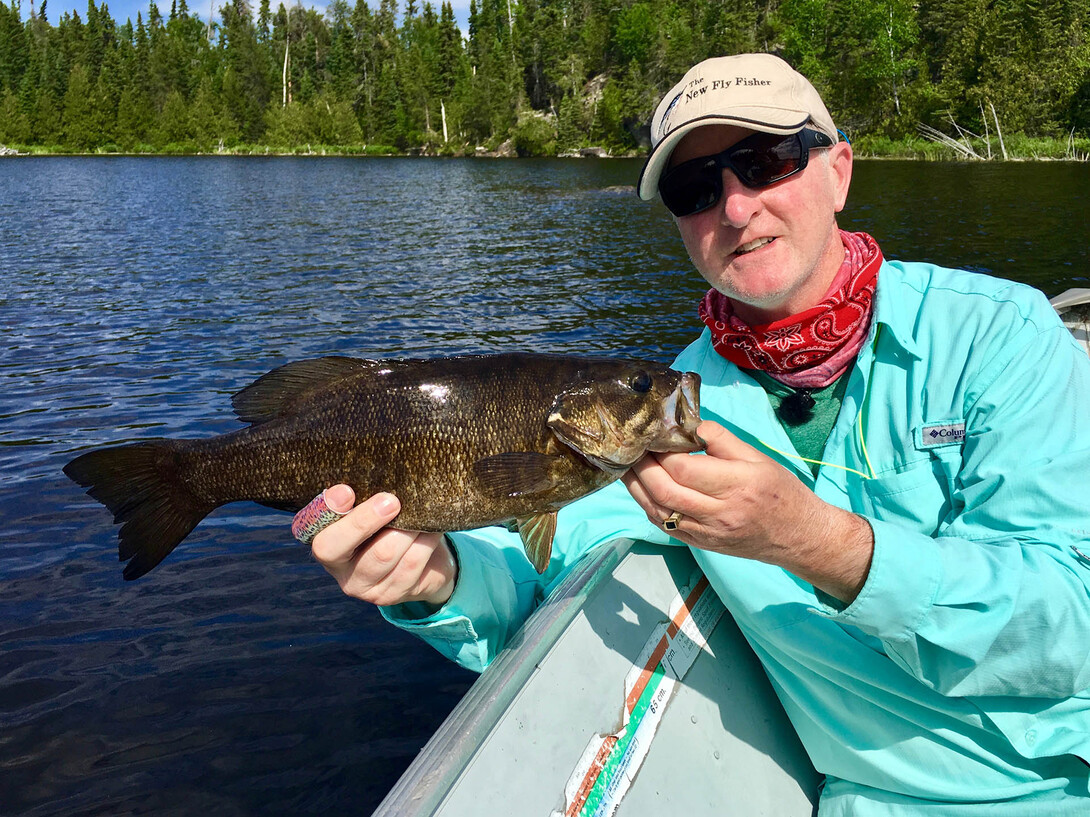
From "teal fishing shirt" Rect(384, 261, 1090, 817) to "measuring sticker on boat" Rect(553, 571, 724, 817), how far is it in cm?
32

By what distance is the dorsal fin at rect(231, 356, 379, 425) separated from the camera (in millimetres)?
2682

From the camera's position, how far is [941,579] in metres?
2.02

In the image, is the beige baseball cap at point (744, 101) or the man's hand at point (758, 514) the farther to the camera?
the beige baseball cap at point (744, 101)

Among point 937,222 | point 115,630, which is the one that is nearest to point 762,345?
point 115,630

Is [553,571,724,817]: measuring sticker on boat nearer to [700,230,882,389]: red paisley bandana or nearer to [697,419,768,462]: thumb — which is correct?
[700,230,882,389]: red paisley bandana

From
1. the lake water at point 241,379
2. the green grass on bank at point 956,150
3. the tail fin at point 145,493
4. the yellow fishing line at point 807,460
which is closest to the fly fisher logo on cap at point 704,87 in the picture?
A: the yellow fishing line at point 807,460

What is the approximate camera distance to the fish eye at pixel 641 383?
2588 millimetres

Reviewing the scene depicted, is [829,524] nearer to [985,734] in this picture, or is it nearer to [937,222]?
[985,734]

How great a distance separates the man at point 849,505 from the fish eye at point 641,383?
449mm

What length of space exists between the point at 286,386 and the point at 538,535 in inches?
39.2

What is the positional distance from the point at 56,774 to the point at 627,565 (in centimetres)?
399

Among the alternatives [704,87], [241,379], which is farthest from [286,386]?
[241,379]

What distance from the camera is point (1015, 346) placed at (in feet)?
7.91

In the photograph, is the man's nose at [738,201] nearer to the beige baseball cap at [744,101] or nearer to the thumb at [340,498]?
the beige baseball cap at [744,101]
